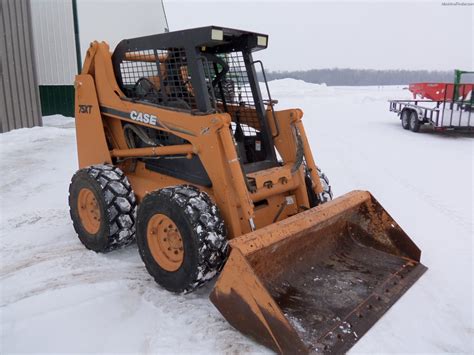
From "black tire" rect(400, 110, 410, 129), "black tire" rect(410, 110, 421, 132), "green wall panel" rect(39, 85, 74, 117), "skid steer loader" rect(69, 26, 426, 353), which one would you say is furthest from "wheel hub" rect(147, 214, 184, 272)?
"green wall panel" rect(39, 85, 74, 117)

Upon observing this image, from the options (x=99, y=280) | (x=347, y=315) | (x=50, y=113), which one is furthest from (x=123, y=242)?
(x=50, y=113)

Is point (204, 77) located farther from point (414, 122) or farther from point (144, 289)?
Answer: point (414, 122)

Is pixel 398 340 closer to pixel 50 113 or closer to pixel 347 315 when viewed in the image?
pixel 347 315

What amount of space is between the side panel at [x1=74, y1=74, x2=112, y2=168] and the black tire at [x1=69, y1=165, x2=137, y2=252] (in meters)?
0.48

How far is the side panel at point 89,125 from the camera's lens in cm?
451

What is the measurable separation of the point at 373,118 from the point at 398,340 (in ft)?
50.0

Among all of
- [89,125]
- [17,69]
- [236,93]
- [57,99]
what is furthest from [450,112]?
[57,99]

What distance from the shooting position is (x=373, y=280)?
3492 millimetres

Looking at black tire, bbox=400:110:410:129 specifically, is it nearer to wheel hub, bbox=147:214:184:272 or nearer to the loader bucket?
the loader bucket

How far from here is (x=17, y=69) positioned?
11.7 metres

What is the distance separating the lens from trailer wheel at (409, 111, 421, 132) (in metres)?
13.1

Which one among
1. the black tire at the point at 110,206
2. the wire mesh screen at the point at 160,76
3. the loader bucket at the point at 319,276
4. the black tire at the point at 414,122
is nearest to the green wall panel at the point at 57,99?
the black tire at the point at 414,122

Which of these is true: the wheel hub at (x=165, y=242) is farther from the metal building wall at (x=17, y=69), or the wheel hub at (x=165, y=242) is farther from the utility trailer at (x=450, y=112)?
the utility trailer at (x=450, y=112)

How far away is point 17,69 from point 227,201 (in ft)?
35.4
